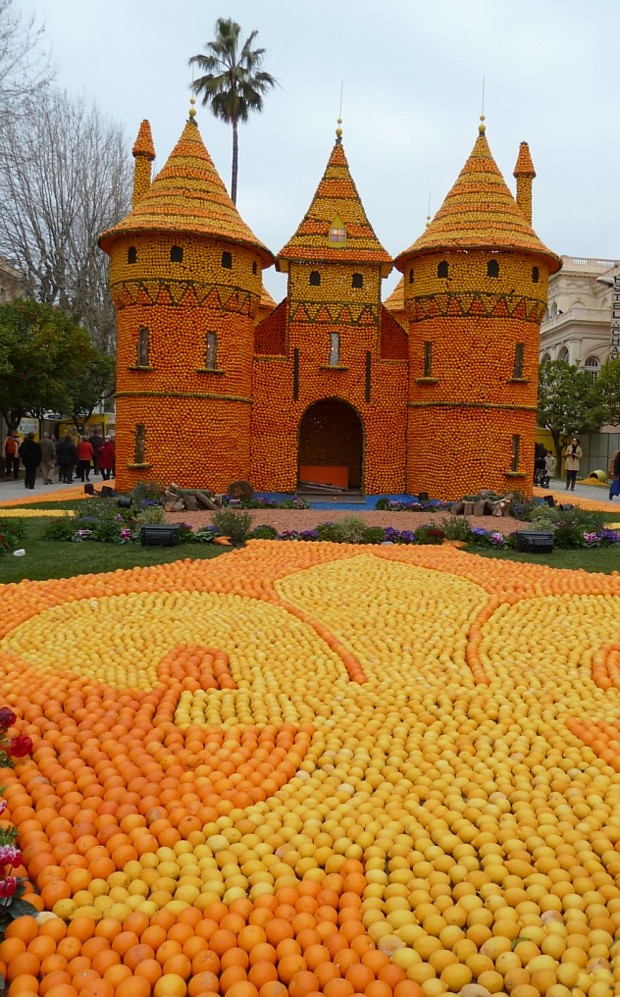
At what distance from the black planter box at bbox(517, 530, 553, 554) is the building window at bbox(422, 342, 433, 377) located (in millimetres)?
9927

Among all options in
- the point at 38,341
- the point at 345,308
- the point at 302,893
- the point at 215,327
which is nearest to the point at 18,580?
the point at 302,893

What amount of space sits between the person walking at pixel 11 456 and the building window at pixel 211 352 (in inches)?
340

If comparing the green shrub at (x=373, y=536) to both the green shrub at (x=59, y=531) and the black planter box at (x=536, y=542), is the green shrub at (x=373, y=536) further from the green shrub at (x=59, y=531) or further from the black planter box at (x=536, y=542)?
the green shrub at (x=59, y=531)

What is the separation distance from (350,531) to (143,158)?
1540cm

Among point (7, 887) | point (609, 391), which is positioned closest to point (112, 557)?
point (7, 887)

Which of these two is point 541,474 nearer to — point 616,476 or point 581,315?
point 616,476

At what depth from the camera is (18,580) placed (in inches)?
360

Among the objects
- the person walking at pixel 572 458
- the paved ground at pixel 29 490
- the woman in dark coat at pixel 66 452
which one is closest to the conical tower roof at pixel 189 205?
the woman in dark coat at pixel 66 452

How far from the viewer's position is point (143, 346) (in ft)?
66.2

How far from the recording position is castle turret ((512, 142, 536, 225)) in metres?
22.9

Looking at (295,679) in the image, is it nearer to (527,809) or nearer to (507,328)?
(527,809)

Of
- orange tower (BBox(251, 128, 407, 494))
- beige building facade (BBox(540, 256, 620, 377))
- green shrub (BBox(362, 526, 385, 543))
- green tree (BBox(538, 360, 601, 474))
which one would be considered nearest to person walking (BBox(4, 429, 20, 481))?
orange tower (BBox(251, 128, 407, 494))

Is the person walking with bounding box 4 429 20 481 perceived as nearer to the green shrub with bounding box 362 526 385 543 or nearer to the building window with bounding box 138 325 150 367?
the building window with bounding box 138 325 150 367

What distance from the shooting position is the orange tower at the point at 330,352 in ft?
71.5
